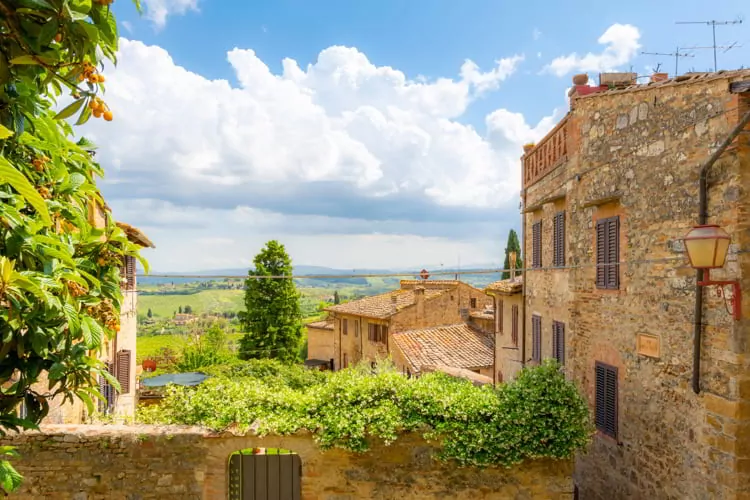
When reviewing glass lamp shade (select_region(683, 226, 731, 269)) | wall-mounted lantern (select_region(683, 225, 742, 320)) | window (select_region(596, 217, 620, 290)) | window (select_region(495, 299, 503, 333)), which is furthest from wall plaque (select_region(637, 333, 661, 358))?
window (select_region(495, 299, 503, 333))

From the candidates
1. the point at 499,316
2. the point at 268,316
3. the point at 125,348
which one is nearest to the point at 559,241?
the point at 499,316

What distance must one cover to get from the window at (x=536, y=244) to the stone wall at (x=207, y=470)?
6480 millimetres

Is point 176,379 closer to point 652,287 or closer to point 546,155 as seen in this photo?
point 546,155

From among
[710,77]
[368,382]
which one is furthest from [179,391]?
[710,77]

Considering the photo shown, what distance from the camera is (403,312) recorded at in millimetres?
30594

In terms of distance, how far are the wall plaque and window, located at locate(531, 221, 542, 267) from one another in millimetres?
5098

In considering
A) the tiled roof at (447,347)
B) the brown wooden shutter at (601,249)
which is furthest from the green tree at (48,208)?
the tiled roof at (447,347)

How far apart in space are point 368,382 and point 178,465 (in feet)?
10.8

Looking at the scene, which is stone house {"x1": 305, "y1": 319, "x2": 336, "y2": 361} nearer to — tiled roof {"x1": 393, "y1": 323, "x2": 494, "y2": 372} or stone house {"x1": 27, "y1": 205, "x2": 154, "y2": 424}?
tiled roof {"x1": 393, "y1": 323, "x2": 494, "y2": 372}

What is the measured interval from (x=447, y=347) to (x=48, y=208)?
71.4ft

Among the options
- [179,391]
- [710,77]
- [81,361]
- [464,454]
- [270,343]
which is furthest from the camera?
[270,343]

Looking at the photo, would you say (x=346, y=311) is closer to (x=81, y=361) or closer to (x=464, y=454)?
(x=464, y=454)

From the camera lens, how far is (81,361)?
4.48 meters

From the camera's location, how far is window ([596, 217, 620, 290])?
9859 mm
